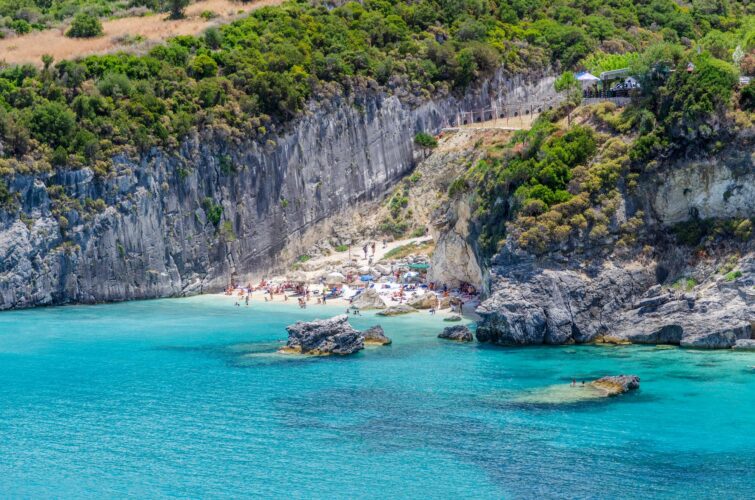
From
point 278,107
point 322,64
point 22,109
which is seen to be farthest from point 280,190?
point 22,109

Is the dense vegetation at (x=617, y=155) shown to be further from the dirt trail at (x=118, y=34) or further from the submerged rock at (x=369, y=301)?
the dirt trail at (x=118, y=34)

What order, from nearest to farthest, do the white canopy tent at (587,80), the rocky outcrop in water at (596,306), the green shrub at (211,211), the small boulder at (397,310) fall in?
the rocky outcrop in water at (596,306) → the small boulder at (397,310) → the white canopy tent at (587,80) → the green shrub at (211,211)

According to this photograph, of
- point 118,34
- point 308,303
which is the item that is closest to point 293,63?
point 118,34

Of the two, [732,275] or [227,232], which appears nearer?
[732,275]

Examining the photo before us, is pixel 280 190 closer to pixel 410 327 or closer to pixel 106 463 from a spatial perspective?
pixel 410 327

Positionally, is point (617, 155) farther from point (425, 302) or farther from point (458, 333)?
point (425, 302)

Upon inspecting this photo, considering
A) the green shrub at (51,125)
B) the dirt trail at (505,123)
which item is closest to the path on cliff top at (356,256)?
the dirt trail at (505,123)
